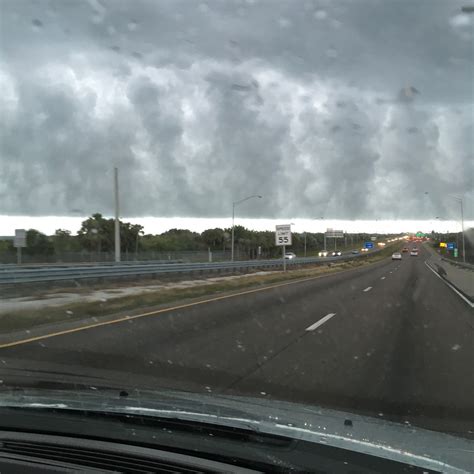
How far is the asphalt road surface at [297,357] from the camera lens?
5.93 metres

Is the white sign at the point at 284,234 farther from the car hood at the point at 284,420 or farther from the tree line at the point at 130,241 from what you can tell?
the car hood at the point at 284,420

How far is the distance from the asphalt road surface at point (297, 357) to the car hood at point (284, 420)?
4.81 feet

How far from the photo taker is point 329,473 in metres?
2.53

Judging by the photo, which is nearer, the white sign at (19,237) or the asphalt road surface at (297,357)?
the asphalt road surface at (297,357)

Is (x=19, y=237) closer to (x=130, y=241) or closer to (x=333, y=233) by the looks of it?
(x=130, y=241)

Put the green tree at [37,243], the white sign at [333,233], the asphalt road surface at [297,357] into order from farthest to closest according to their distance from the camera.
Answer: the white sign at [333,233]
the green tree at [37,243]
the asphalt road surface at [297,357]

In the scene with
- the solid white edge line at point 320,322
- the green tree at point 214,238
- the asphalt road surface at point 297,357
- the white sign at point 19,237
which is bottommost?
the solid white edge line at point 320,322

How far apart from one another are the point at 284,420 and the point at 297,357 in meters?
4.88

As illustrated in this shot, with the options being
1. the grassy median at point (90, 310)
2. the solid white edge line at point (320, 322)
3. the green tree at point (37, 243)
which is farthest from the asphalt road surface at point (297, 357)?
the green tree at point (37, 243)

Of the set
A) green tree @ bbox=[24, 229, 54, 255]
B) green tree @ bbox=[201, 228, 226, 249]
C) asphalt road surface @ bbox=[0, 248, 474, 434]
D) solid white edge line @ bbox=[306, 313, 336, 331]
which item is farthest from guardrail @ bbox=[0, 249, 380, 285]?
green tree @ bbox=[201, 228, 226, 249]

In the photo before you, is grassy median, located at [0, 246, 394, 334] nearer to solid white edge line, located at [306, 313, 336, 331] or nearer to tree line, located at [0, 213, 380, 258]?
solid white edge line, located at [306, 313, 336, 331]

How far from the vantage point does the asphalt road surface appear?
593 cm

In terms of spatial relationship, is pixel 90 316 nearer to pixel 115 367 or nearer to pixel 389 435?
pixel 115 367

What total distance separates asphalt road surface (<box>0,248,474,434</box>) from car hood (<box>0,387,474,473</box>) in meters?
1.46
